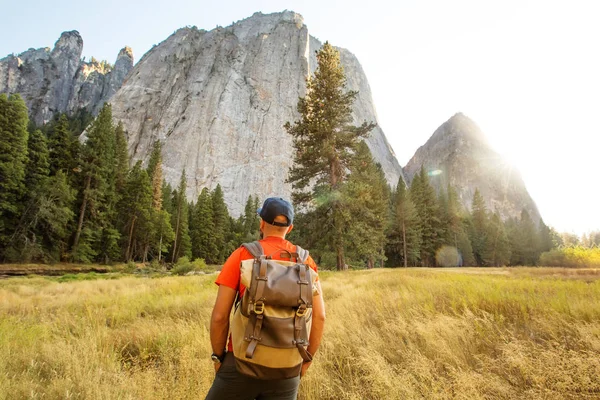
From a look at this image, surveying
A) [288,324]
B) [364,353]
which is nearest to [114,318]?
[364,353]

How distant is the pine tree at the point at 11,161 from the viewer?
2744 centimetres

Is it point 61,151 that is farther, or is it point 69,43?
point 69,43

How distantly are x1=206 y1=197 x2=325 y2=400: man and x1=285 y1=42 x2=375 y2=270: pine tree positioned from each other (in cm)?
1641

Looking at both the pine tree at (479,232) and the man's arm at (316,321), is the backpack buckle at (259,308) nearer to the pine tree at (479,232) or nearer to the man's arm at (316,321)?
the man's arm at (316,321)

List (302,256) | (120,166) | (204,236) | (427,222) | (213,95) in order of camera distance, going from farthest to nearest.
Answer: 1. (213,95)
2. (204,236)
3. (427,222)
4. (120,166)
5. (302,256)

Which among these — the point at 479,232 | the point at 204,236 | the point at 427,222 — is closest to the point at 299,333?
the point at 427,222

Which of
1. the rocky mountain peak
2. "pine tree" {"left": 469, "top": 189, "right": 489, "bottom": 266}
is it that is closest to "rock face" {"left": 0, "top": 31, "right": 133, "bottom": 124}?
the rocky mountain peak

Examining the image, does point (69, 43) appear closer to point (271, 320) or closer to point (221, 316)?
point (221, 316)

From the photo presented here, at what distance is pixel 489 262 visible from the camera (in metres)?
57.8

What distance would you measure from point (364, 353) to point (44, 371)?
4.36 meters

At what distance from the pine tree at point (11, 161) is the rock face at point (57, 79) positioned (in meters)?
101

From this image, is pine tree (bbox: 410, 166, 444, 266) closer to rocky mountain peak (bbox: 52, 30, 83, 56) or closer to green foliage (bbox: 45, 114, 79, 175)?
green foliage (bbox: 45, 114, 79, 175)

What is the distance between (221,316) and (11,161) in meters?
37.3

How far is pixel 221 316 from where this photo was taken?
222 centimetres
